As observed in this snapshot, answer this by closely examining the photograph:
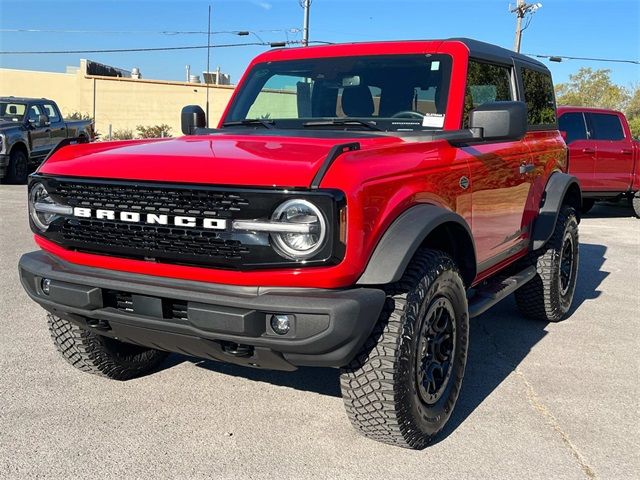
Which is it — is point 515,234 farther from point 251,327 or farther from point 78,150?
point 78,150

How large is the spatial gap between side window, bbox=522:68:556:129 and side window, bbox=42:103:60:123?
41.5ft

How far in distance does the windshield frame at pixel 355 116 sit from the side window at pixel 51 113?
12244 millimetres

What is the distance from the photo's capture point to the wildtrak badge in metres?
2.58

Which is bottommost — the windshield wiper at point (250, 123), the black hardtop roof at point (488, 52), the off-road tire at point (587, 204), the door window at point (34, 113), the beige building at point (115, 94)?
the off-road tire at point (587, 204)

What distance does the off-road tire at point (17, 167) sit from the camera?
13.9 m

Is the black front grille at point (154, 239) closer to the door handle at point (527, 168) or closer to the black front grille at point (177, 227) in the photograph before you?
the black front grille at point (177, 227)

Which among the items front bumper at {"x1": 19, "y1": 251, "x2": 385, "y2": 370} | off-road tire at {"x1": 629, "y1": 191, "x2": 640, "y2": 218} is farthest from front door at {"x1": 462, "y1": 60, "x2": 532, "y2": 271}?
off-road tire at {"x1": 629, "y1": 191, "x2": 640, "y2": 218}

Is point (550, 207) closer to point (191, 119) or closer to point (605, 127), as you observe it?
point (191, 119)

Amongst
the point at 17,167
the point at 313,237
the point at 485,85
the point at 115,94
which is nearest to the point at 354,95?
the point at 485,85

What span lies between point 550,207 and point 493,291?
119 cm

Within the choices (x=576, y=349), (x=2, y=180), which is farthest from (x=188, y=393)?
(x=2, y=180)

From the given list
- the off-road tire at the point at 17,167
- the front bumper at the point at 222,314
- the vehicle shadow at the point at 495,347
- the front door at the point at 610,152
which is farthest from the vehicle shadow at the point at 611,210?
the off-road tire at the point at 17,167

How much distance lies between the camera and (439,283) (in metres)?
3.03

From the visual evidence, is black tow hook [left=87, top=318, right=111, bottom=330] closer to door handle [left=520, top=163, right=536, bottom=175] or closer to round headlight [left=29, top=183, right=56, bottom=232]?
round headlight [left=29, top=183, right=56, bottom=232]
